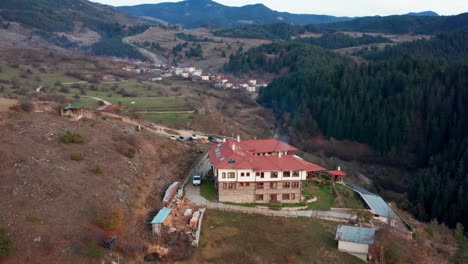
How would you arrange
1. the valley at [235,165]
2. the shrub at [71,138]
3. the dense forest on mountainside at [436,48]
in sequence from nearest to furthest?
the valley at [235,165], the shrub at [71,138], the dense forest on mountainside at [436,48]

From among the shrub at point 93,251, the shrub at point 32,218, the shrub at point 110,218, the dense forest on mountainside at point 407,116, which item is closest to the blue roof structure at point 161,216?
the shrub at point 110,218

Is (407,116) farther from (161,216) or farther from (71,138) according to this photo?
(161,216)

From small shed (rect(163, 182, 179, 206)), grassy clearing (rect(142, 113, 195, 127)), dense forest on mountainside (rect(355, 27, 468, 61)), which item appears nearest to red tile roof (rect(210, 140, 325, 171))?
small shed (rect(163, 182, 179, 206))

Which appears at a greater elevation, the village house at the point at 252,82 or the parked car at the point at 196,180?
the parked car at the point at 196,180

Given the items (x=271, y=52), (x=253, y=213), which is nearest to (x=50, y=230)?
(x=253, y=213)

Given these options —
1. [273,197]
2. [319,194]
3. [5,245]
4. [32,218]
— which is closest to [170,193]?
[273,197]

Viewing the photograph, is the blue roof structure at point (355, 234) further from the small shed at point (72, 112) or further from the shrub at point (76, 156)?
Result: the small shed at point (72, 112)
